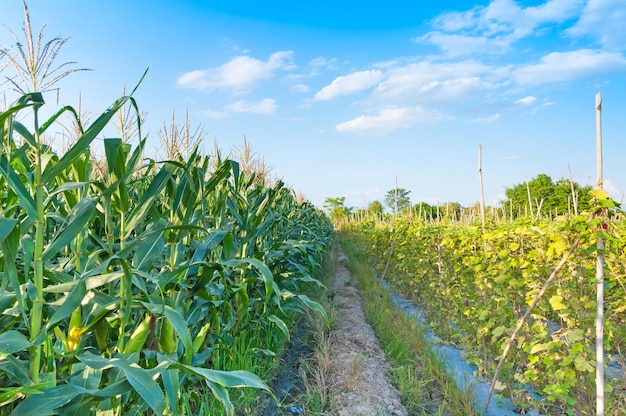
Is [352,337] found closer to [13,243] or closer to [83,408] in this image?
[83,408]

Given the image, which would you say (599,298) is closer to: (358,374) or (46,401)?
(358,374)

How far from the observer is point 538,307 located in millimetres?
3232

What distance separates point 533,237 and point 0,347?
12.1 feet

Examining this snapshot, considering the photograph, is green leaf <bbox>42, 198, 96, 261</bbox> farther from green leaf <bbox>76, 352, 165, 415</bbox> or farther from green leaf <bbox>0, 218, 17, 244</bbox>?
green leaf <bbox>76, 352, 165, 415</bbox>

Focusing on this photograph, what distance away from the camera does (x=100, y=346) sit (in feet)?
5.51

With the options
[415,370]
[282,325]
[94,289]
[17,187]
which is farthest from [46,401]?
[415,370]

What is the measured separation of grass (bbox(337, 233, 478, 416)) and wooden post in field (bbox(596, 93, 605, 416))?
82 cm

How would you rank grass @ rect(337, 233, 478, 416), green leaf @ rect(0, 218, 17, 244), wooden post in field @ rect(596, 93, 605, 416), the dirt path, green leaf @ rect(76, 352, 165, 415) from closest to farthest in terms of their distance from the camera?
1. green leaf @ rect(0, 218, 17, 244)
2. green leaf @ rect(76, 352, 165, 415)
3. wooden post in field @ rect(596, 93, 605, 416)
4. the dirt path
5. grass @ rect(337, 233, 478, 416)

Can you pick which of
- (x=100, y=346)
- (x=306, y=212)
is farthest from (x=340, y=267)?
(x=100, y=346)

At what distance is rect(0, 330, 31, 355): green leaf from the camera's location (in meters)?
1.25

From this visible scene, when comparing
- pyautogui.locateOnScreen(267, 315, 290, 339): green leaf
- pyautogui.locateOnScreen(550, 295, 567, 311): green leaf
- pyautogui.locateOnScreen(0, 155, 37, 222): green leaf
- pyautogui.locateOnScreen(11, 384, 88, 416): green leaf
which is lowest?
pyautogui.locateOnScreen(267, 315, 290, 339): green leaf

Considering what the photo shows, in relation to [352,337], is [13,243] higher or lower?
higher

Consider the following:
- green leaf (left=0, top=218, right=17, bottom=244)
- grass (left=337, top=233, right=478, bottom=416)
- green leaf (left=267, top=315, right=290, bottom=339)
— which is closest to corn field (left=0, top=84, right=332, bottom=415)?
green leaf (left=0, top=218, right=17, bottom=244)

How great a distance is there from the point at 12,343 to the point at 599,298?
10.4 feet
